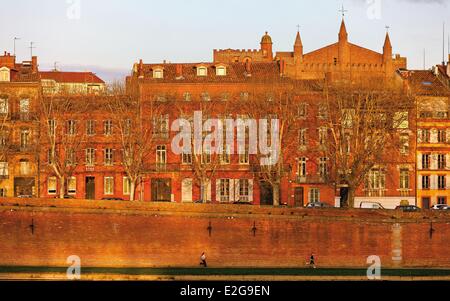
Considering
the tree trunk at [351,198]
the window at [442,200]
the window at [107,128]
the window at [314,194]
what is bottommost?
the window at [442,200]

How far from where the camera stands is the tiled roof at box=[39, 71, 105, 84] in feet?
293

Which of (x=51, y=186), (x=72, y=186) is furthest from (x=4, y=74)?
(x=72, y=186)

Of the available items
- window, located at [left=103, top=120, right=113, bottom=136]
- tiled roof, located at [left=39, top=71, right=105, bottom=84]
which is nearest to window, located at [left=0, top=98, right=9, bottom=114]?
window, located at [left=103, top=120, right=113, bottom=136]

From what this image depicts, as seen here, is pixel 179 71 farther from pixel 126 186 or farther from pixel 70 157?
pixel 70 157

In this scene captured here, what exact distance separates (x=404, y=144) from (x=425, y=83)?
39.4 ft

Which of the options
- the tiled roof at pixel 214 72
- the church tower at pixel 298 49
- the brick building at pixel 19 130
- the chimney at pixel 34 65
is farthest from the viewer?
the church tower at pixel 298 49

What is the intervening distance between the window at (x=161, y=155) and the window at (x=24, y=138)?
8.67 metres

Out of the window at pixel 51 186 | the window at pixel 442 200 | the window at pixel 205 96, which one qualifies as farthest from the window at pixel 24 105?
the window at pixel 442 200

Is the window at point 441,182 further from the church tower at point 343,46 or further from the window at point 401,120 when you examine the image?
the church tower at point 343,46

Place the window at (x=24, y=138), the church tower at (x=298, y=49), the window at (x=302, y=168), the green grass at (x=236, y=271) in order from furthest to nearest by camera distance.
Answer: the church tower at (x=298, y=49), the window at (x=24, y=138), the window at (x=302, y=168), the green grass at (x=236, y=271)

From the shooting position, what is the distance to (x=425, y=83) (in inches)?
2997

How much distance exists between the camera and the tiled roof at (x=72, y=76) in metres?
89.4

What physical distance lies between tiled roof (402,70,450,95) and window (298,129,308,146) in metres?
9.67
